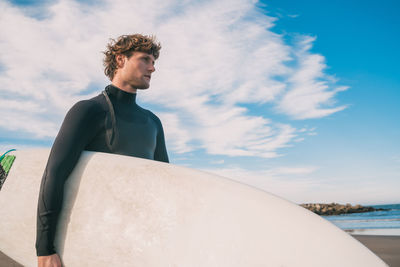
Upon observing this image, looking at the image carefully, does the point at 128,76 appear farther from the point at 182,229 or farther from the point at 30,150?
the point at 182,229

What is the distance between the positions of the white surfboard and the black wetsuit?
91 mm

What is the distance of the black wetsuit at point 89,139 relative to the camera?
1.18 meters

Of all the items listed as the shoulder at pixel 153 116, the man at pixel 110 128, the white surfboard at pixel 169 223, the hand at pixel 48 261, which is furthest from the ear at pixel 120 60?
the hand at pixel 48 261

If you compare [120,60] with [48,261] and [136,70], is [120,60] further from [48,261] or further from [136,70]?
[48,261]

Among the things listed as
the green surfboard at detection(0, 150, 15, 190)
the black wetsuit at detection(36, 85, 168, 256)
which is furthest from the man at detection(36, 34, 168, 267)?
the green surfboard at detection(0, 150, 15, 190)

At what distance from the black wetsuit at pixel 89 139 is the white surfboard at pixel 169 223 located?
0.09 metres

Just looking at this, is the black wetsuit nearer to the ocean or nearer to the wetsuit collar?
the wetsuit collar

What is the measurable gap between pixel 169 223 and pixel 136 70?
34.8 inches

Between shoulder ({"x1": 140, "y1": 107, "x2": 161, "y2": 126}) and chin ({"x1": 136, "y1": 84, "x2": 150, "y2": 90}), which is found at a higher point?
chin ({"x1": 136, "y1": 84, "x2": 150, "y2": 90})

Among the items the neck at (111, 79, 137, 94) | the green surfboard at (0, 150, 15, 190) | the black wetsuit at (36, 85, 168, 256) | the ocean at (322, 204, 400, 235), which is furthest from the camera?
the ocean at (322, 204, 400, 235)

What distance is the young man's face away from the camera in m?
1.67

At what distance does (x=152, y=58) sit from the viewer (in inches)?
69.1

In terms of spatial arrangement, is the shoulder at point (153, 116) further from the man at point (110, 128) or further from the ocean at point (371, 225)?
the ocean at point (371, 225)

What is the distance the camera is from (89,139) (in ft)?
4.52
